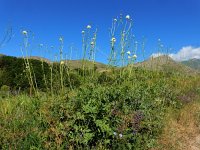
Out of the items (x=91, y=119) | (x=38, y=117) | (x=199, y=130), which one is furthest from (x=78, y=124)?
(x=199, y=130)

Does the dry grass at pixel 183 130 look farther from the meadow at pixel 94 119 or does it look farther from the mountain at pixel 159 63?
the mountain at pixel 159 63

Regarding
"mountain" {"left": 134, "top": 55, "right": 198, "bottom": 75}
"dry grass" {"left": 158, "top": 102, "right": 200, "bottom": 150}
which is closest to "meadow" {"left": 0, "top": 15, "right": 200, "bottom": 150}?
"dry grass" {"left": 158, "top": 102, "right": 200, "bottom": 150}

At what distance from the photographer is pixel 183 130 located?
8898mm

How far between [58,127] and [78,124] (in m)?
0.33

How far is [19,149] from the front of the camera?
245 inches

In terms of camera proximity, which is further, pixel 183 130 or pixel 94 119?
pixel 183 130

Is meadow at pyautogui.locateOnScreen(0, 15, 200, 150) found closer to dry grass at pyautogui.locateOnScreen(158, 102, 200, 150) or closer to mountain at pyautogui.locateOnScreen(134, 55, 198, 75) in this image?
dry grass at pyautogui.locateOnScreen(158, 102, 200, 150)

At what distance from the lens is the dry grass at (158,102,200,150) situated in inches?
312

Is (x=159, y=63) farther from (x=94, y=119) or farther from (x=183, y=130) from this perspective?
(x=94, y=119)

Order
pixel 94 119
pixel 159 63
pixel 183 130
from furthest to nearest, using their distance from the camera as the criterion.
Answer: pixel 159 63 < pixel 183 130 < pixel 94 119

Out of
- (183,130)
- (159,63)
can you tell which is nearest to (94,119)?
(183,130)

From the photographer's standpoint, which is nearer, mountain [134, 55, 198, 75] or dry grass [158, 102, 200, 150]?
dry grass [158, 102, 200, 150]

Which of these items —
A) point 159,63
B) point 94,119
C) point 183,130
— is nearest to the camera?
point 94,119

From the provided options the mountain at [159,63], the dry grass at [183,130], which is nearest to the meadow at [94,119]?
the dry grass at [183,130]
